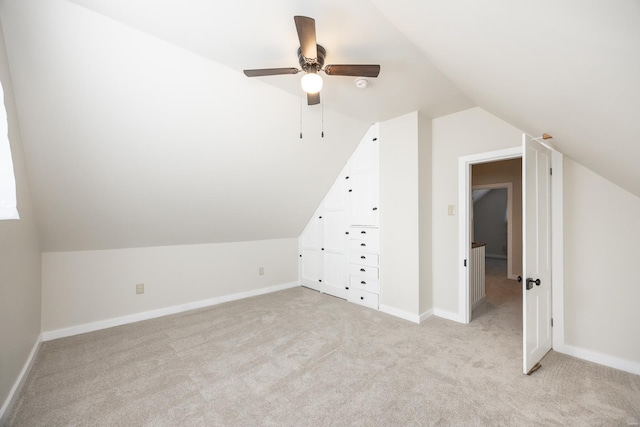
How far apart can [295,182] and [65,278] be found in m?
2.88

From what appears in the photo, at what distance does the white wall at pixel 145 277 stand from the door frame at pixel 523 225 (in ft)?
9.51

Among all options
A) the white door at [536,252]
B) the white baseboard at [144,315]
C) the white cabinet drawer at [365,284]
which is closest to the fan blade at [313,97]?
the white door at [536,252]

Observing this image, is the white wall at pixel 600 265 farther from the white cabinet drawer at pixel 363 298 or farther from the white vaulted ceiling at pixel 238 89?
the white cabinet drawer at pixel 363 298

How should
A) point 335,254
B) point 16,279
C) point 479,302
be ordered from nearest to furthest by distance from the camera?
point 16,279 < point 479,302 < point 335,254

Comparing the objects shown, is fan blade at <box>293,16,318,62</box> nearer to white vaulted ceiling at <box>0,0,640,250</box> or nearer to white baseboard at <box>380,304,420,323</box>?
white vaulted ceiling at <box>0,0,640,250</box>

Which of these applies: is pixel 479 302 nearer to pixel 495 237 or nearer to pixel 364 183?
pixel 364 183

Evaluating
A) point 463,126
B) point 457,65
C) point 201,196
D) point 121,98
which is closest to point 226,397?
point 201,196

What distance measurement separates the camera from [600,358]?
224 cm

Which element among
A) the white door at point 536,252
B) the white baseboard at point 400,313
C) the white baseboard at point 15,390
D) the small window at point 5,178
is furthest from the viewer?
the white baseboard at point 400,313

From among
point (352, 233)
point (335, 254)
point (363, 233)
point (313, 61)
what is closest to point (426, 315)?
point (363, 233)

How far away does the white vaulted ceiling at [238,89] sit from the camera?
109 centimetres

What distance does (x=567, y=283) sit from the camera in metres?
2.42

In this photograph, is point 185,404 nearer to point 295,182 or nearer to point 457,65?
point 295,182

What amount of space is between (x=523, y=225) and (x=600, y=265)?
0.94 metres
